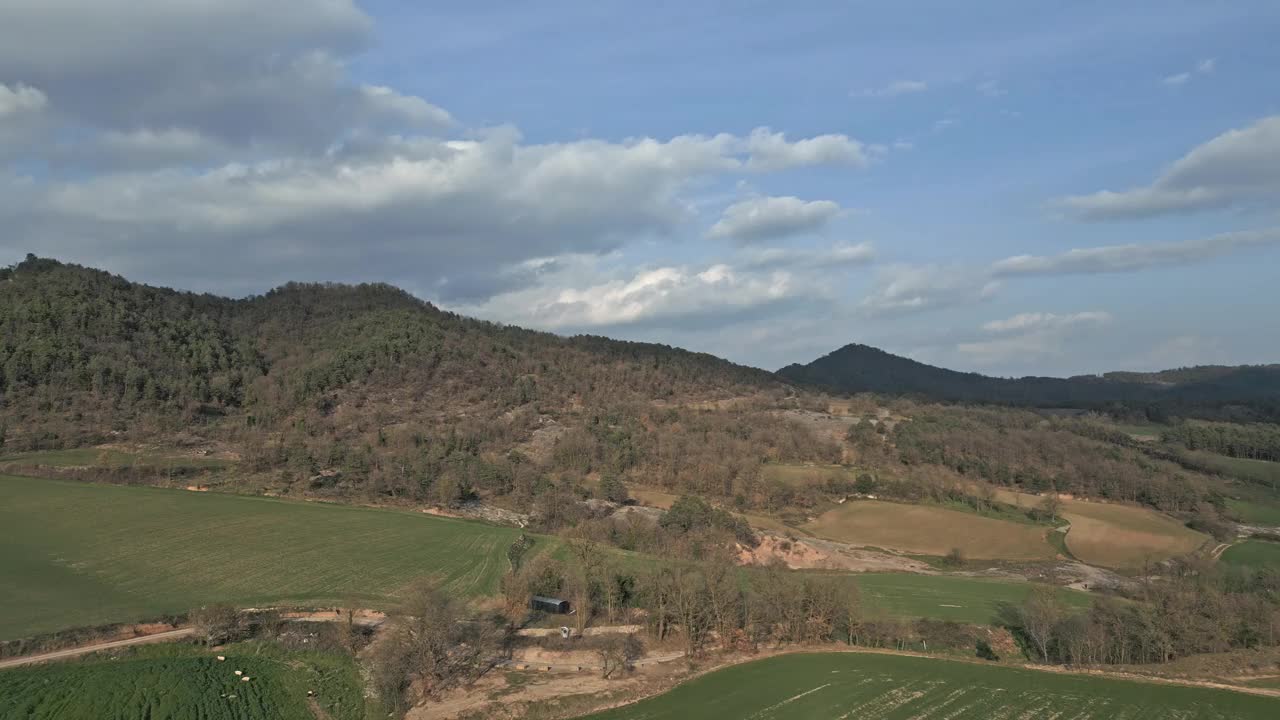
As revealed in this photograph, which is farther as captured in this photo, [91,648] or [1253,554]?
[1253,554]

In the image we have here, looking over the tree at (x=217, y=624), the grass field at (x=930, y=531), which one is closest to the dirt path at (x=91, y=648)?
the tree at (x=217, y=624)

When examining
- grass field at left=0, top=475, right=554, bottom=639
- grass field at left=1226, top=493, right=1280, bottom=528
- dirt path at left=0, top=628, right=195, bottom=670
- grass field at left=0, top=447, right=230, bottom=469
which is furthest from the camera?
grass field at left=0, top=447, right=230, bottom=469

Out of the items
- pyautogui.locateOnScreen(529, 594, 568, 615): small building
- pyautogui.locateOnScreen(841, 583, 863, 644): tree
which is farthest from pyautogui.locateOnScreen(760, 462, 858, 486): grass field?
pyautogui.locateOnScreen(529, 594, 568, 615): small building

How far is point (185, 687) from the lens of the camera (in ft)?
119

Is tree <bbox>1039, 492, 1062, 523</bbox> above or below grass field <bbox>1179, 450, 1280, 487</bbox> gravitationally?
below

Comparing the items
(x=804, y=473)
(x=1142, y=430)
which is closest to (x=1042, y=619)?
(x=804, y=473)

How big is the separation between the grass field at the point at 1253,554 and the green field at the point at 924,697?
4474 centimetres

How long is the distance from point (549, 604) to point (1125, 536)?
67489 millimetres

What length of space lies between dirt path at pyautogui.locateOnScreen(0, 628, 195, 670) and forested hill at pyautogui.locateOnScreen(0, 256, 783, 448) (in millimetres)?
75475

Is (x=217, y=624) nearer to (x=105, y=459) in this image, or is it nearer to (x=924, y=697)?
(x=924, y=697)

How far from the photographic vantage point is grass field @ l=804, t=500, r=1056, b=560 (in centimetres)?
8169

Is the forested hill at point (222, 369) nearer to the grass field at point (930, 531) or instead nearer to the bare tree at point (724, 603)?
the grass field at point (930, 531)

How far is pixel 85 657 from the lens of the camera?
41.1 m

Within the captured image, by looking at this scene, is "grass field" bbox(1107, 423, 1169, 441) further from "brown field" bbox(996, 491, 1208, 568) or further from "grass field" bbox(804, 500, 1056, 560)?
"grass field" bbox(804, 500, 1056, 560)
